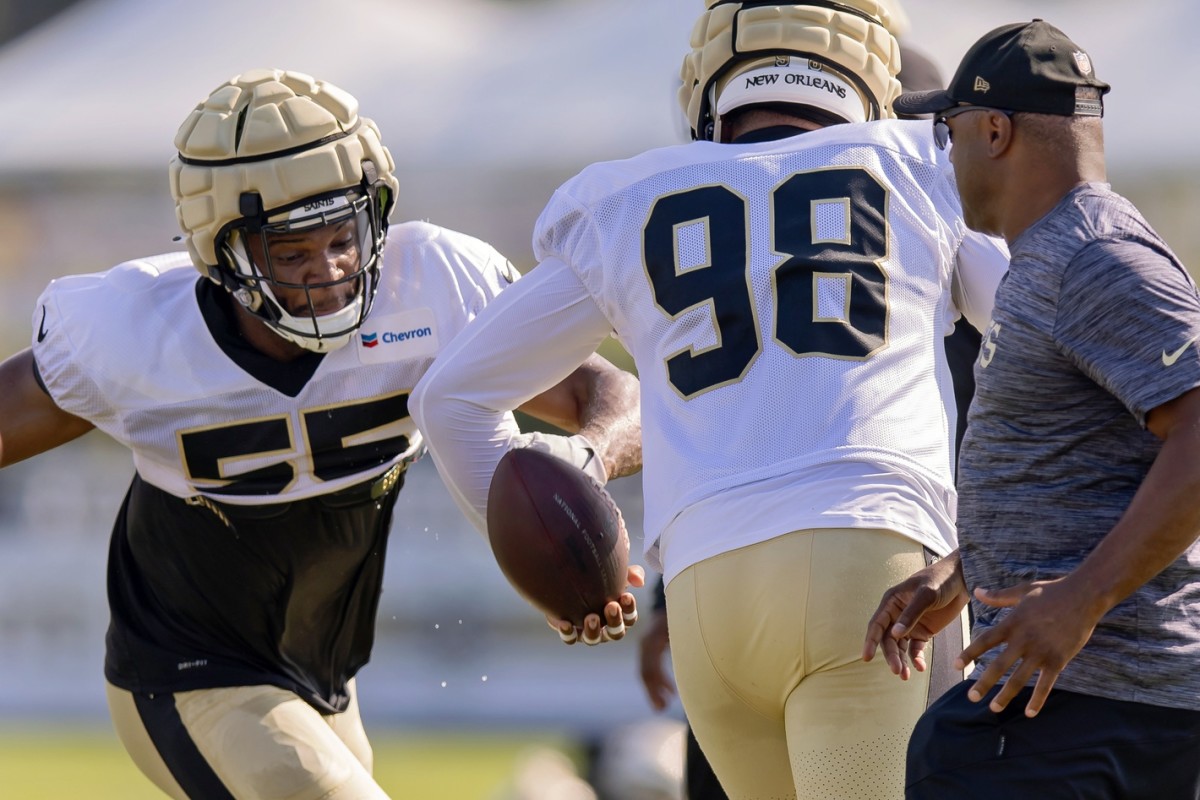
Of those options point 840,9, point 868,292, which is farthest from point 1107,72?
point 868,292

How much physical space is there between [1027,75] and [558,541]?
1032 millimetres

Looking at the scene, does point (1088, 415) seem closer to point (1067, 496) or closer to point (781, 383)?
point (1067, 496)

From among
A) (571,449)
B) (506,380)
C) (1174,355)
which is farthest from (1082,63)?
(571,449)

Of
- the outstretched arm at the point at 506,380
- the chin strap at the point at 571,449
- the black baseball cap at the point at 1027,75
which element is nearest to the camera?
the black baseball cap at the point at 1027,75

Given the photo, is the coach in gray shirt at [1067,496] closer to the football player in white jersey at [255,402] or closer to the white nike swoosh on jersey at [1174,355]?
the white nike swoosh on jersey at [1174,355]

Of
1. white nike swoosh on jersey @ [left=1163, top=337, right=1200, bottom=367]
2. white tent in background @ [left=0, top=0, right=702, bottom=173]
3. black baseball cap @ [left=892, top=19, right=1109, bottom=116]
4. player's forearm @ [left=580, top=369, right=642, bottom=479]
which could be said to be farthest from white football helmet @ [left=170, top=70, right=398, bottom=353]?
white tent in background @ [left=0, top=0, right=702, bottom=173]

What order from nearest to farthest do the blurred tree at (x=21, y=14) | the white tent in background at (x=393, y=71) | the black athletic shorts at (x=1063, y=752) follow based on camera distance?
1. the black athletic shorts at (x=1063, y=752)
2. the white tent in background at (x=393, y=71)
3. the blurred tree at (x=21, y=14)

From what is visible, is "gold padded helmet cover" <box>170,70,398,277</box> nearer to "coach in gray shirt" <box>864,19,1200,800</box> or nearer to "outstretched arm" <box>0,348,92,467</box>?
"outstretched arm" <box>0,348,92,467</box>

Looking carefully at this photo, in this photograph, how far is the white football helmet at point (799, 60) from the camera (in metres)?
2.63

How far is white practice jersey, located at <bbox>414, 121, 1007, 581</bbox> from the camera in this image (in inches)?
88.7

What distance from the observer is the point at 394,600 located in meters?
7.11

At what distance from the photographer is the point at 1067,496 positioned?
1.99 meters

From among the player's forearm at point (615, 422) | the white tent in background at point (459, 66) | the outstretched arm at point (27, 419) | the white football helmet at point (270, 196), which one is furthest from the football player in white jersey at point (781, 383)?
the white tent in background at point (459, 66)

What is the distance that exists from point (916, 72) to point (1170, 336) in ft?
6.83
